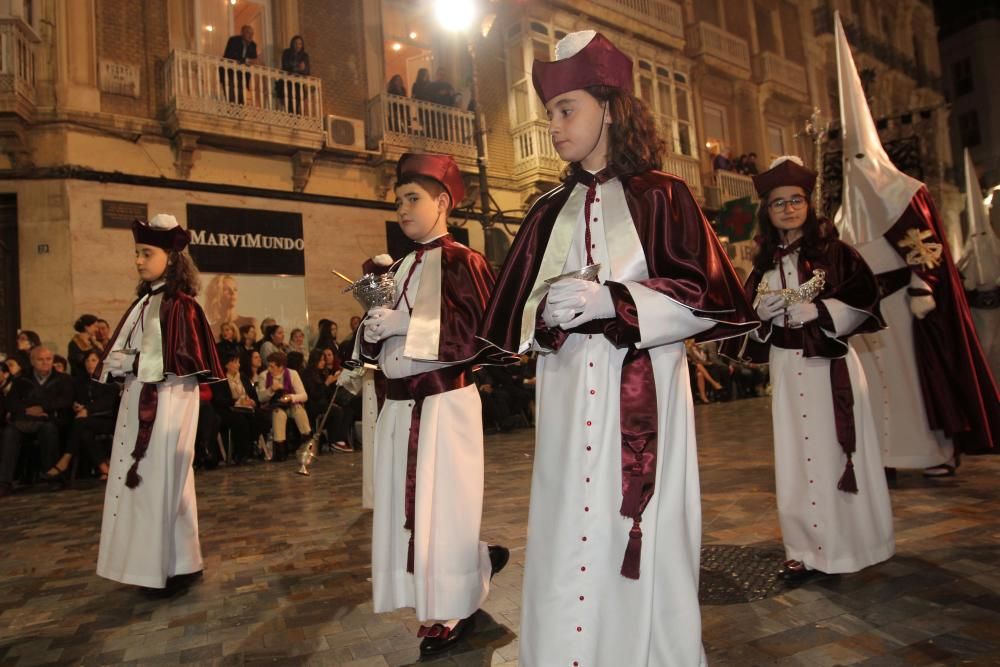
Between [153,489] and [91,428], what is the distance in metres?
5.59

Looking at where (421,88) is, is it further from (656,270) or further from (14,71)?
(656,270)

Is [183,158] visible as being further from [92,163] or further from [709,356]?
[709,356]

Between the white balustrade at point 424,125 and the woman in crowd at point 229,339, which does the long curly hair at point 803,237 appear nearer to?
the woman in crowd at point 229,339

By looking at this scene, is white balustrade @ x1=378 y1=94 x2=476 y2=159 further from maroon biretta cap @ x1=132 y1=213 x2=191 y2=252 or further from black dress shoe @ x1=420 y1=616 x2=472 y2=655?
black dress shoe @ x1=420 y1=616 x2=472 y2=655

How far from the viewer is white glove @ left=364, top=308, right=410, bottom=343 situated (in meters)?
3.17

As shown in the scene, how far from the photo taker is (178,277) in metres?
4.36

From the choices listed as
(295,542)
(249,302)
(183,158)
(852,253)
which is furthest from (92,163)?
(852,253)

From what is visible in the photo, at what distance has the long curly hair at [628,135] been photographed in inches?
93.6

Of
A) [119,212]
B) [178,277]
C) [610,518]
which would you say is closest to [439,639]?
[610,518]

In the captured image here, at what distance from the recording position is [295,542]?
5016 mm

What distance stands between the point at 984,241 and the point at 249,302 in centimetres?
1218

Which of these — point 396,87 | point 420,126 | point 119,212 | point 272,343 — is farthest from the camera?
point 396,87

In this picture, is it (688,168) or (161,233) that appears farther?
(688,168)

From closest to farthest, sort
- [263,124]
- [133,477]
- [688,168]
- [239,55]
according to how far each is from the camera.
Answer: [133,477]
[263,124]
[239,55]
[688,168]
